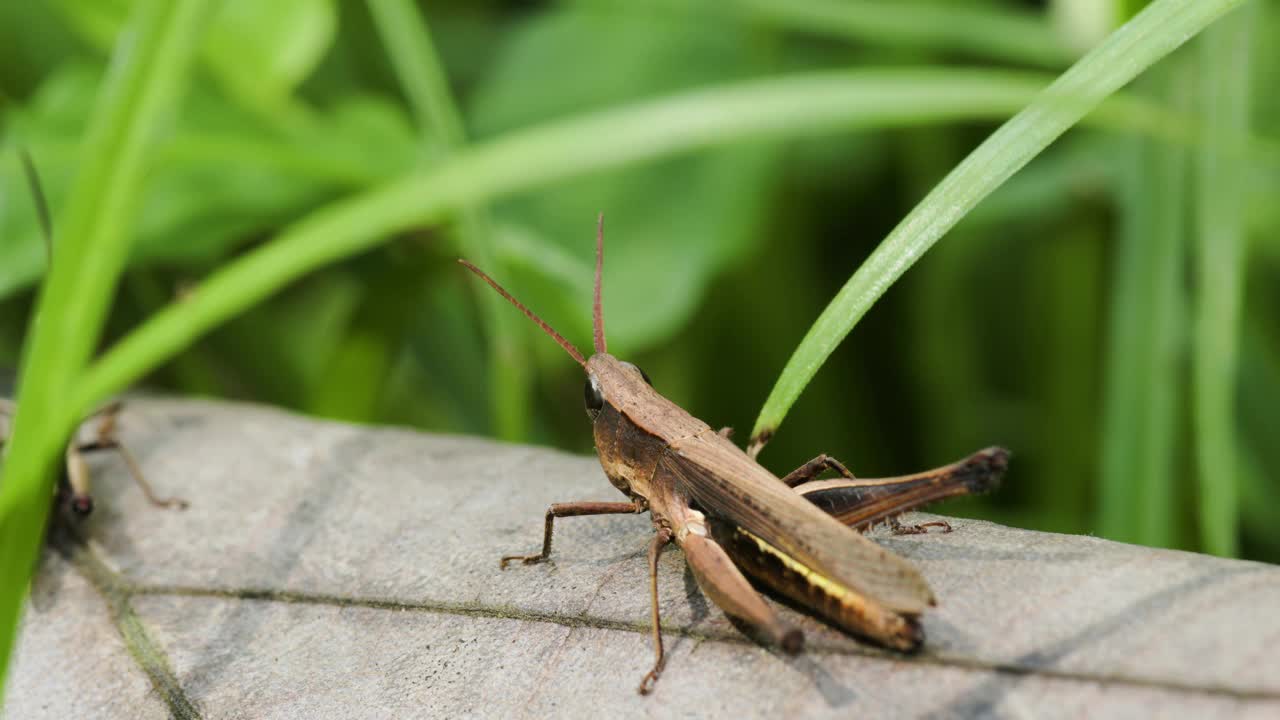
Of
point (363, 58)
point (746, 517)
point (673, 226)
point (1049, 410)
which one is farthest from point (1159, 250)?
point (363, 58)

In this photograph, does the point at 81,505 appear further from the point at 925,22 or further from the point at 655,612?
the point at 925,22

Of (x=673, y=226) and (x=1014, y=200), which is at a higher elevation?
(x=1014, y=200)

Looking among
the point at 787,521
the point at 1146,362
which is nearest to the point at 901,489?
the point at 787,521

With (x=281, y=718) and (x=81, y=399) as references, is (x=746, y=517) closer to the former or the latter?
(x=281, y=718)

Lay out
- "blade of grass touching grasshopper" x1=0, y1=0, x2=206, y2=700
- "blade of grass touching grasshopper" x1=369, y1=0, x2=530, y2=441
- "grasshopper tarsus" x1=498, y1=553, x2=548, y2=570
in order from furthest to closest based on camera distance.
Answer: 1. "blade of grass touching grasshopper" x1=369, y1=0, x2=530, y2=441
2. "grasshopper tarsus" x1=498, y1=553, x2=548, y2=570
3. "blade of grass touching grasshopper" x1=0, y1=0, x2=206, y2=700

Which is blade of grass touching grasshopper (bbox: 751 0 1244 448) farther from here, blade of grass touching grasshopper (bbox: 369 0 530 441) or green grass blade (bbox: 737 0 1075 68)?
green grass blade (bbox: 737 0 1075 68)

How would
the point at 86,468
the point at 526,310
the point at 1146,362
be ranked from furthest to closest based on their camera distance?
the point at 1146,362 → the point at 86,468 → the point at 526,310

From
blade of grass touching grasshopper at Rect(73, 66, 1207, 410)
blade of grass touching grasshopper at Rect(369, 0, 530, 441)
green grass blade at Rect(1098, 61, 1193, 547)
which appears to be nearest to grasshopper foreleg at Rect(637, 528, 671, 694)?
blade of grass touching grasshopper at Rect(73, 66, 1207, 410)
